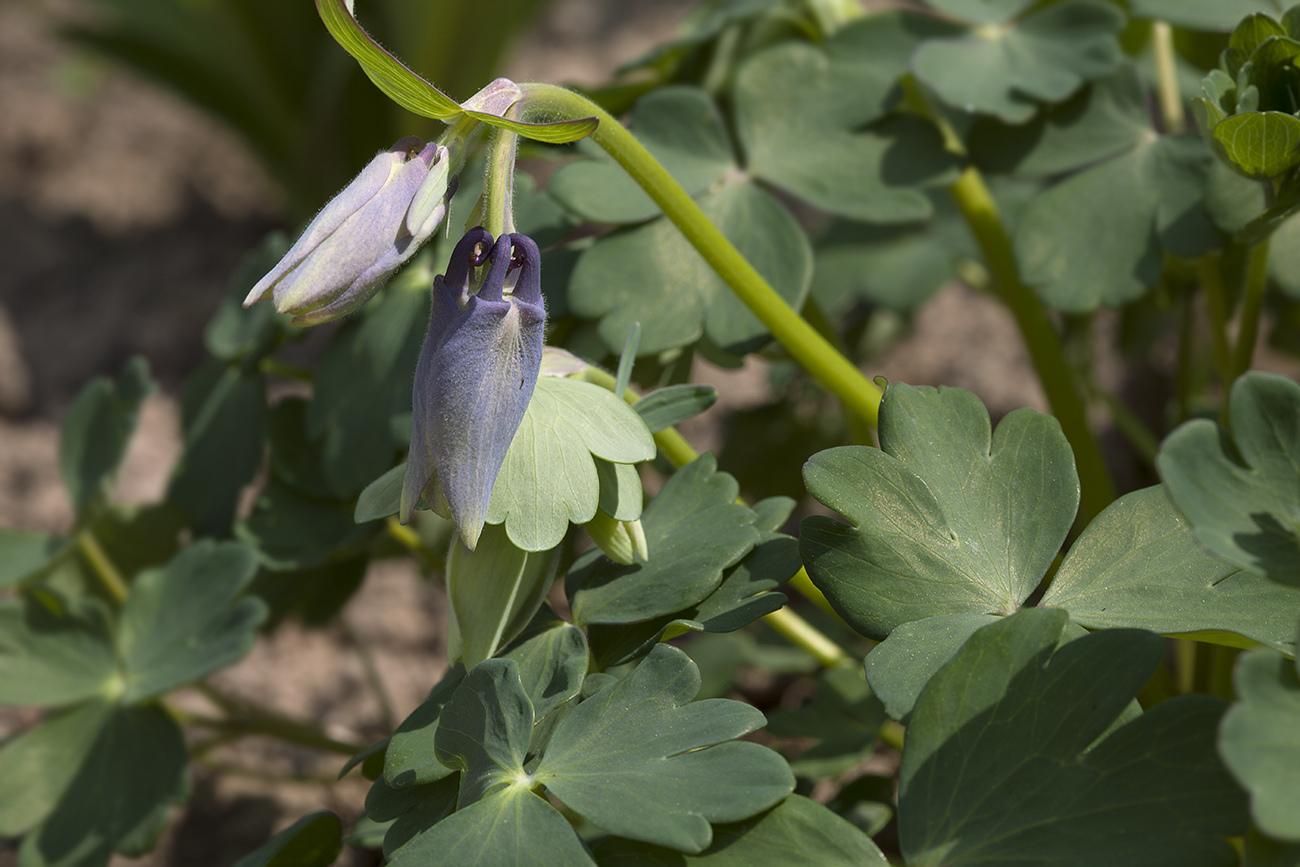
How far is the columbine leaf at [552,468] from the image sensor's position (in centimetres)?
68

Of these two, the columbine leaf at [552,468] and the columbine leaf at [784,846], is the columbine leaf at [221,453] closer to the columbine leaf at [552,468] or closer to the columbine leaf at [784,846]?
the columbine leaf at [552,468]

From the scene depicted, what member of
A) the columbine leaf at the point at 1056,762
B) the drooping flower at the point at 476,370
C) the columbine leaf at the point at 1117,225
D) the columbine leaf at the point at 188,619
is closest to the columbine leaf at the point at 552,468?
the drooping flower at the point at 476,370

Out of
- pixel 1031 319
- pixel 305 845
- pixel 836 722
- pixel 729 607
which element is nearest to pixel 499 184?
pixel 729 607

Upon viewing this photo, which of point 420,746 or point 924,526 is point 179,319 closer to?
point 420,746

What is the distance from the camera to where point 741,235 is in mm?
1093

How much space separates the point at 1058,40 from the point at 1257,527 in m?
0.79

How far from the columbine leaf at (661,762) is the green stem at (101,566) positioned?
863 mm

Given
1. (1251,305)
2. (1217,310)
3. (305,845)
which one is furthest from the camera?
(1217,310)

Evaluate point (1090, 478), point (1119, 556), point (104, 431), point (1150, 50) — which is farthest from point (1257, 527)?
point (104, 431)

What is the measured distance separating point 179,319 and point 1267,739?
2.41 meters

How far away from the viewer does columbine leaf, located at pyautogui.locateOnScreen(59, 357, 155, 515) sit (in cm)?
126

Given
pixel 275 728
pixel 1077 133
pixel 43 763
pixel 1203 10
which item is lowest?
pixel 275 728

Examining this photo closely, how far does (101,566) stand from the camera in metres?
1.30

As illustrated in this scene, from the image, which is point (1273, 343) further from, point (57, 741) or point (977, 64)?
point (57, 741)
